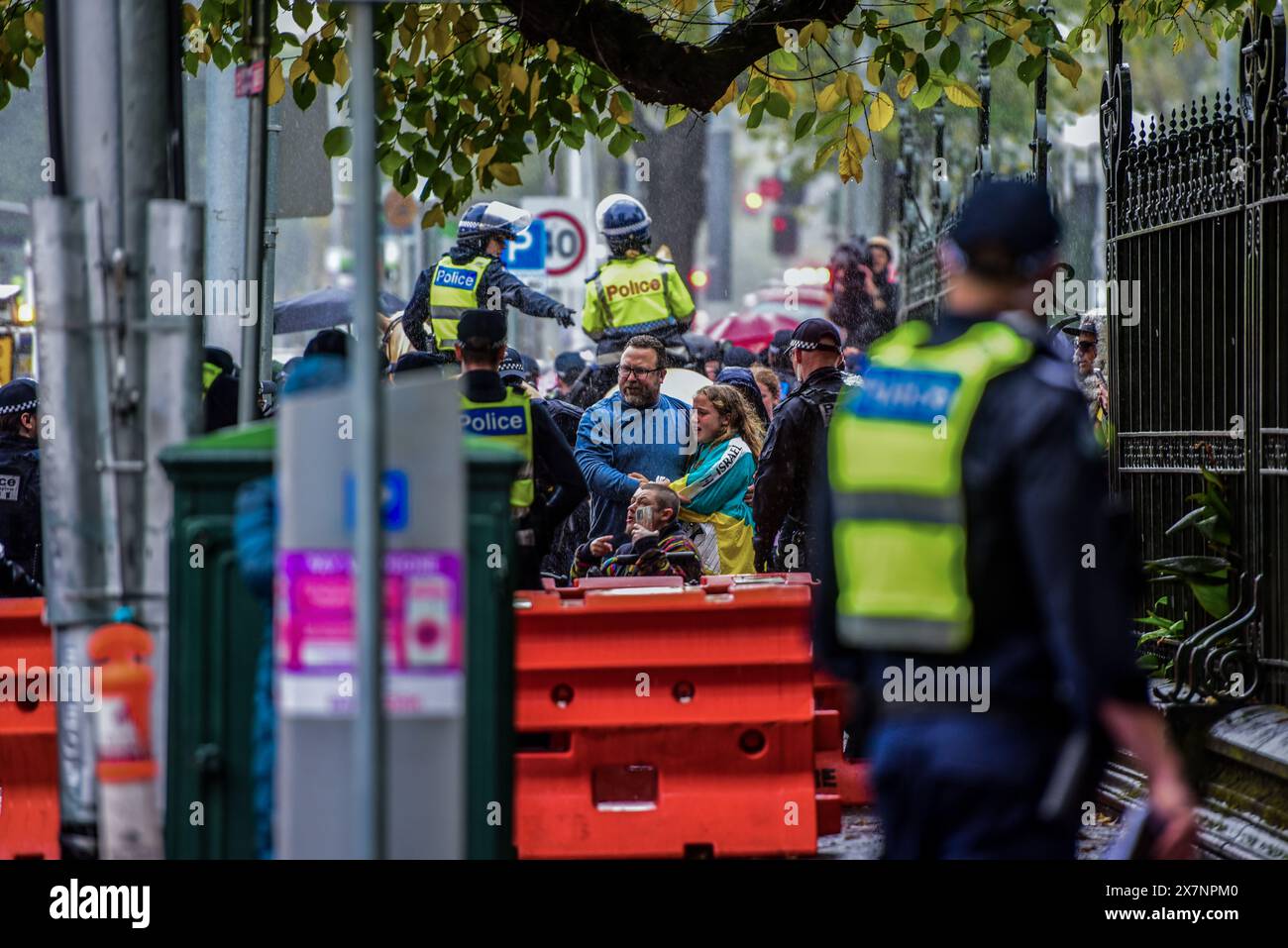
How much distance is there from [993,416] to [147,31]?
3296 mm

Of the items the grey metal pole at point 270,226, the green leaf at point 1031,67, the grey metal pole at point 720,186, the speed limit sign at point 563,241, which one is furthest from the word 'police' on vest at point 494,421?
the grey metal pole at point 720,186

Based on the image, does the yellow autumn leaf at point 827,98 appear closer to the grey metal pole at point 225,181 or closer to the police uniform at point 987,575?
the grey metal pole at point 225,181

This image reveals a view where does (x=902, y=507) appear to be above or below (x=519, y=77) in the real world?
below

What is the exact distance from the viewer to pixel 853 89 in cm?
1076

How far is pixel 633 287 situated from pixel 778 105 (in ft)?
11.9

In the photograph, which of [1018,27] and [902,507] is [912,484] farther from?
[1018,27]

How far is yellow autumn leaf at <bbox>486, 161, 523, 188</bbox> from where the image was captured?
37.9ft

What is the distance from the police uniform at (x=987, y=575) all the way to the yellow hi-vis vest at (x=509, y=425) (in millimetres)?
4600

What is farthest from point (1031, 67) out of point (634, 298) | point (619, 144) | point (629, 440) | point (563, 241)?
point (563, 241)

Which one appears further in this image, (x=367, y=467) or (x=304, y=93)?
(x=304, y=93)

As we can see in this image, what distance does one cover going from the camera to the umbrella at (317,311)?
868 inches
